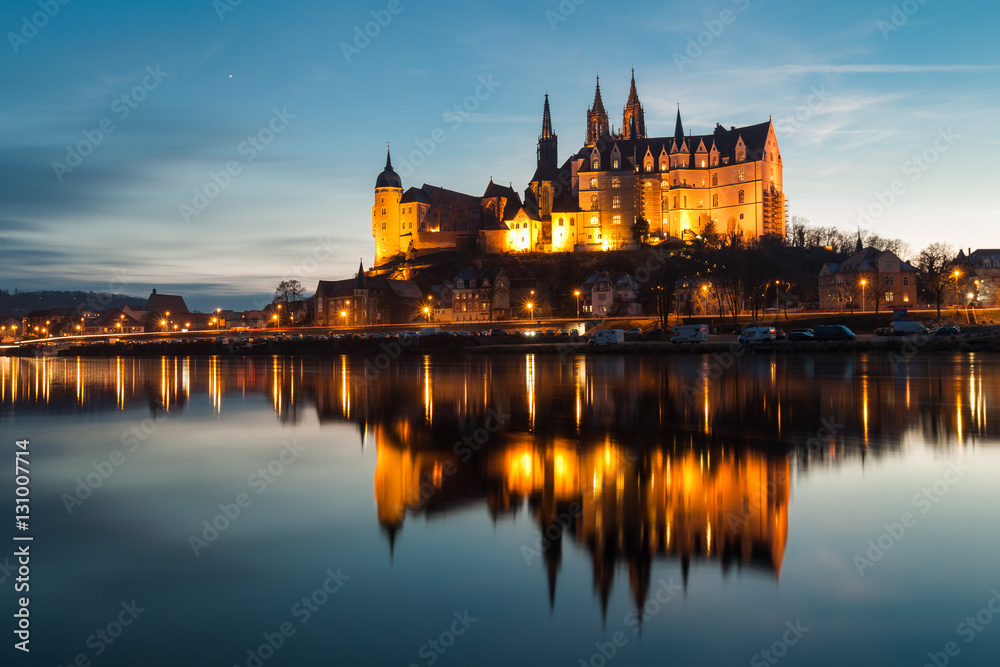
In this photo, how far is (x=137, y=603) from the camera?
7.00 m

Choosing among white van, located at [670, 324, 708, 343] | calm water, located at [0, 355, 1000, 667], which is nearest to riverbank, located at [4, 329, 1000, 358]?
white van, located at [670, 324, 708, 343]

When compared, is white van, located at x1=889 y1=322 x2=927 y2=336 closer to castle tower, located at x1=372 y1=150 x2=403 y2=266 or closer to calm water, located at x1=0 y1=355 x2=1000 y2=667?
calm water, located at x1=0 y1=355 x2=1000 y2=667

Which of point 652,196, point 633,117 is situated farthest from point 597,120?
point 652,196

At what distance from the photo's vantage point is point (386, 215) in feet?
530

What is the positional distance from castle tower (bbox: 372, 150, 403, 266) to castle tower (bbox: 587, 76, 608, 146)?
49.9 m

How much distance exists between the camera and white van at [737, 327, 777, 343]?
186 ft

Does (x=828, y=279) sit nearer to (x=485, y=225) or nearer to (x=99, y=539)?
(x=485, y=225)

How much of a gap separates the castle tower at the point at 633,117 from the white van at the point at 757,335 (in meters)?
134

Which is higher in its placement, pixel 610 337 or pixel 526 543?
pixel 610 337

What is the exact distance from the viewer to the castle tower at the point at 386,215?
6304 inches

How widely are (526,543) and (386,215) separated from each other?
158 metres

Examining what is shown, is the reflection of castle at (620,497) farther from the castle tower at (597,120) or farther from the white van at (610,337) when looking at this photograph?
the castle tower at (597,120)

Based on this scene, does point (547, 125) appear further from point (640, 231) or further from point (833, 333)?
point (833, 333)

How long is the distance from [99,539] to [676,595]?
679cm
